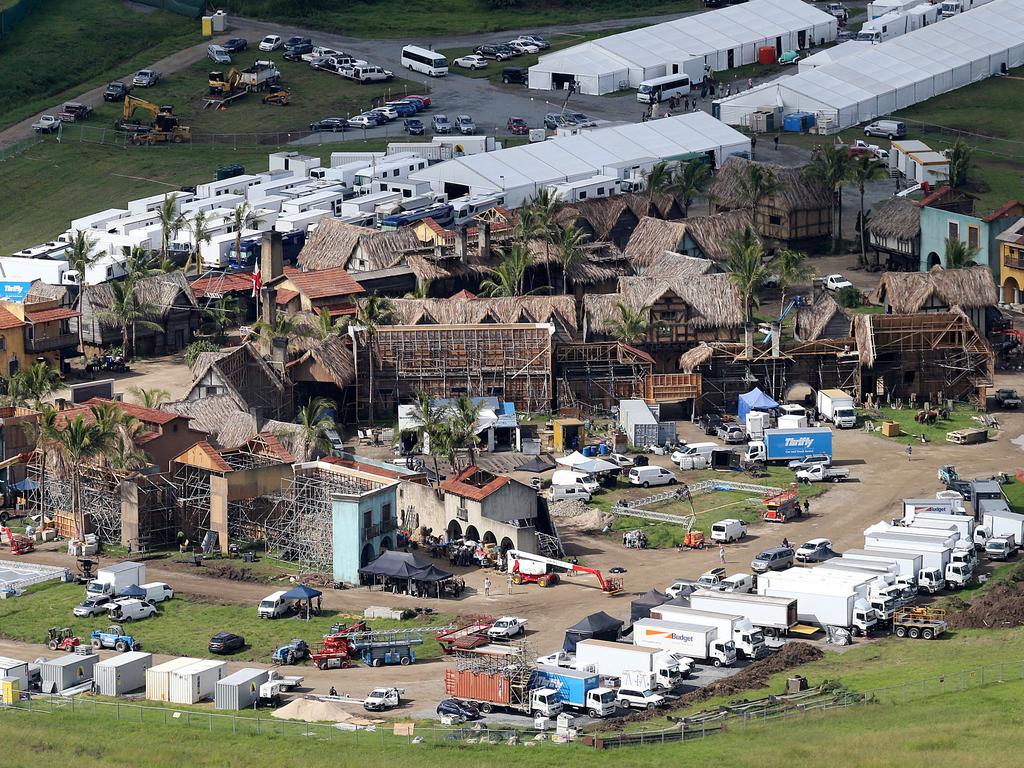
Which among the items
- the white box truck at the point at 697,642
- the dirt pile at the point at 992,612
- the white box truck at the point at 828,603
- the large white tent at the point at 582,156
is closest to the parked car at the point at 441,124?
the large white tent at the point at 582,156

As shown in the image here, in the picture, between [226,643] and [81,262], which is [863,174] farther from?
[226,643]

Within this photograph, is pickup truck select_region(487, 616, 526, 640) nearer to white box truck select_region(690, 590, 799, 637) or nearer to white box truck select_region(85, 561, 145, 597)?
white box truck select_region(690, 590, 799, 637)

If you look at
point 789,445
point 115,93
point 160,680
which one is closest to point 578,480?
point 789,445

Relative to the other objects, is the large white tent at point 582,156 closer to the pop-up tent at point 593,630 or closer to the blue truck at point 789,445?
the blue truck at point 789,445

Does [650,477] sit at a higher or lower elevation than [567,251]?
lower

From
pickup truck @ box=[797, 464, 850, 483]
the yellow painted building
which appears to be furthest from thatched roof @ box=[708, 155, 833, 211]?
pickup truck @ box=[797, 464, 850, 483]

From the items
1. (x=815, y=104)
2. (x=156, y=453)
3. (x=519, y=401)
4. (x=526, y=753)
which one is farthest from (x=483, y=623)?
(x=815, y=104)

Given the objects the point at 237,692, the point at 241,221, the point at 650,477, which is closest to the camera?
the point at 237,692
